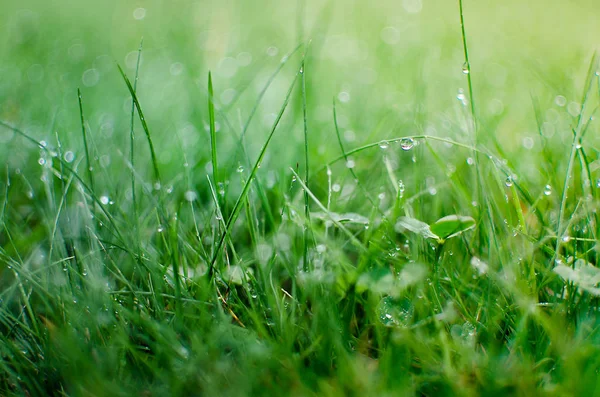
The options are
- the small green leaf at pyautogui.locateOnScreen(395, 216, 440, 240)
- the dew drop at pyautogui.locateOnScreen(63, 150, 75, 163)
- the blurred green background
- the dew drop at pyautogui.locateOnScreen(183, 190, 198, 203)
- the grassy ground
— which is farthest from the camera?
the blurred green background

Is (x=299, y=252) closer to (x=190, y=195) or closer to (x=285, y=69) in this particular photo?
(x=190, y=195)

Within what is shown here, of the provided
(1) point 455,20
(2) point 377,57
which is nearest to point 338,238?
(2) point 377,57

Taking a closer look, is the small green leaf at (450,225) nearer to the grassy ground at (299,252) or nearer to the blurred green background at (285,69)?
the grassy ground at (299,252)

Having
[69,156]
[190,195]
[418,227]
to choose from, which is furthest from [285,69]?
[418,227]

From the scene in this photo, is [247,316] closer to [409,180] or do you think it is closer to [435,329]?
[435,329]

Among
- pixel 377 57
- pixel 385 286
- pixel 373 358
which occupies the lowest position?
pixel 373 358

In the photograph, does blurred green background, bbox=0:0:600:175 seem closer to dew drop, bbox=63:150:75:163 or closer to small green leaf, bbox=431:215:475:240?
dew drop, bbox=63:150:75:163

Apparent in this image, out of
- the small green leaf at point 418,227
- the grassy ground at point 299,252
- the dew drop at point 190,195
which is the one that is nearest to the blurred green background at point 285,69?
the grassy ground at point 299,252

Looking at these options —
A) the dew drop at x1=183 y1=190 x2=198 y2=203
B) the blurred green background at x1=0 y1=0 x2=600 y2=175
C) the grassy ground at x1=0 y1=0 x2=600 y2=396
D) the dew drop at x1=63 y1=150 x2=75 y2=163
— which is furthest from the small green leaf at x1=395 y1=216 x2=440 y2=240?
the dew drop at x1=63 y1=150 x2=75 y2=163
